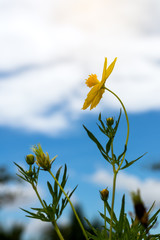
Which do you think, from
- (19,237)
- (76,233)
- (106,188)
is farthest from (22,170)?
(19,237)

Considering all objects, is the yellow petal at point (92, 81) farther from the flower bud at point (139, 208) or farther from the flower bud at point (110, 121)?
the flower bud at point (139, 208)

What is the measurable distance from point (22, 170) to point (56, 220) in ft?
0.87

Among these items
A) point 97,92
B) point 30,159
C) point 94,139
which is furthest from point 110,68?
point 30,159

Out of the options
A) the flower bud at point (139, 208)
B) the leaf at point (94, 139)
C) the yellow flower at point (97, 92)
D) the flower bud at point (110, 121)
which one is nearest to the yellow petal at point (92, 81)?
the yellow flower at point (97, 92)

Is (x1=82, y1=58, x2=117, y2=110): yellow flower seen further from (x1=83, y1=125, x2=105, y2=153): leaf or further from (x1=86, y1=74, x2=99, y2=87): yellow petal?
(x1=83, y1=125, x2=105, y2=153): leaf

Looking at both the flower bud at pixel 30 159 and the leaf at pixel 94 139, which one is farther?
the flower bud at pixel 30 159

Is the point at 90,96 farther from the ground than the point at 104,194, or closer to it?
farther from the ground

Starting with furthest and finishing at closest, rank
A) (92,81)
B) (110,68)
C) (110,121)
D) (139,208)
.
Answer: (92,81) → (110,68) → (110,121) → (139,208)

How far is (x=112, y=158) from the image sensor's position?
4.61 ft

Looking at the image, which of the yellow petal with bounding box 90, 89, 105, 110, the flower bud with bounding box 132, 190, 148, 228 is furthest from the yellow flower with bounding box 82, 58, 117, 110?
the flower bud with bounding box 132, 190, 148, 228

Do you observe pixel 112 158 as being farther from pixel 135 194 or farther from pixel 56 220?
pixel 135 194

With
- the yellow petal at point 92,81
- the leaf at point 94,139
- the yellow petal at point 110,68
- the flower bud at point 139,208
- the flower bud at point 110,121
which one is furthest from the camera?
the yellow petal at point 92,81

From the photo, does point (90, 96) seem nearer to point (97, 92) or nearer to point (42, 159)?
point (97, 92)

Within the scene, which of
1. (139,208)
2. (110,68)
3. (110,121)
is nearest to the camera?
(139,208)
